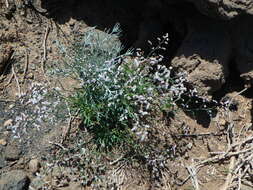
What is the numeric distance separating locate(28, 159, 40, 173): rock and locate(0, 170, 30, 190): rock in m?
0.08

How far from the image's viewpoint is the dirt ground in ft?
10.8

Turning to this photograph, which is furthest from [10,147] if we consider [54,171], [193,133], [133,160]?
[193,133]

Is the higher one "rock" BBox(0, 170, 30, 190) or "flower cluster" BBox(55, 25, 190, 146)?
"flower cluster" BBox(55, 25, 190, 146)

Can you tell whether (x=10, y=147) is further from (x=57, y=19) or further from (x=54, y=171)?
(x=57, y=19)

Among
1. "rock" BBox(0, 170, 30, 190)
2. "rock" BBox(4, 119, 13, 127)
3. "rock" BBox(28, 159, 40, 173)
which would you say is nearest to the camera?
"rock" BBox(0, 170, 30, 190)

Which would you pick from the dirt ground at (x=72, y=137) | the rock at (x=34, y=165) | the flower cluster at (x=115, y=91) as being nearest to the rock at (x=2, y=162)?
the dirt ground at (x=72, y=137)

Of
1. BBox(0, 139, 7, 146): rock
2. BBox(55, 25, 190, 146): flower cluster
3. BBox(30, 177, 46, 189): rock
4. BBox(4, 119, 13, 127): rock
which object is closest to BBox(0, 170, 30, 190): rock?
BBox(30, 177, 46, 189): rock

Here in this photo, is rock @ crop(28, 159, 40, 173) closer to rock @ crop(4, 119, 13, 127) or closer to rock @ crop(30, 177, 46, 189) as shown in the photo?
rock @ crop(30, 177, 46, 189)

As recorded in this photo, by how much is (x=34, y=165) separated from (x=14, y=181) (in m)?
0.19

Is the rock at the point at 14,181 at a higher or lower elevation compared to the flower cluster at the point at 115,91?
lower

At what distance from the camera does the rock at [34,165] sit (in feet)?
10.7

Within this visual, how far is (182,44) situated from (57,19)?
1074 millimetres

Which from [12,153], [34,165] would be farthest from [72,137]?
[12,153]

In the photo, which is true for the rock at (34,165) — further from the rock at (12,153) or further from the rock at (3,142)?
the rock at (3,142)
